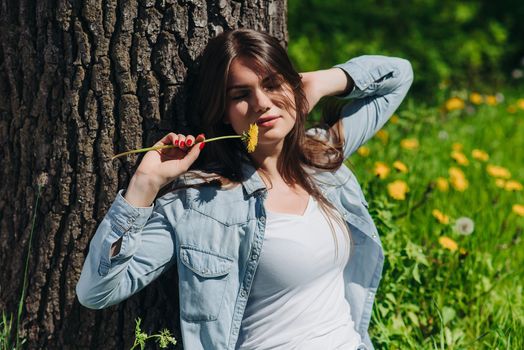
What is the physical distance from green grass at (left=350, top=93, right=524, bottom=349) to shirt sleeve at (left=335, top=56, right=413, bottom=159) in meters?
0.30

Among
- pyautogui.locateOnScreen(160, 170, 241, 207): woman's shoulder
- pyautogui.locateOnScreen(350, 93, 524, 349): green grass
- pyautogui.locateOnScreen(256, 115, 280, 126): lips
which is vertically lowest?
pyautogui.locateOnScreen(350, 93, 524, 349): green grass

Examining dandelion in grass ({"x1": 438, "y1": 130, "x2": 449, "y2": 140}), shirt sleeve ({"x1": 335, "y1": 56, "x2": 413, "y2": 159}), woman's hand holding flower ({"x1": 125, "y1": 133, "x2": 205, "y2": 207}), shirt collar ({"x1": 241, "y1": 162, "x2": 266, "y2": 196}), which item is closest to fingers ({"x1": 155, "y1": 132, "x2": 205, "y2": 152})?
woman's hand holding flower ({"x1": 125, "y1": 133, "x2": 205, "y2": 207})

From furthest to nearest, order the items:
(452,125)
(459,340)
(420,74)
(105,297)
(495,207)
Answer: (420,74) → (452,125) → (495,207) → (459,340) → (105,297)

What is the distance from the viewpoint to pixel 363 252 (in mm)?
2393

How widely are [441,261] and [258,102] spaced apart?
3.69 feet

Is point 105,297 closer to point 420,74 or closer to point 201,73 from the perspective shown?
point 201,73

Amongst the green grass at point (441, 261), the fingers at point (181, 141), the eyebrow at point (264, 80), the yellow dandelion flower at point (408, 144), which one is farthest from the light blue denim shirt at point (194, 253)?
the yellow dandelion flower at point (408, 144)

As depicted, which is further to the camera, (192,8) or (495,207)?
(495,207)

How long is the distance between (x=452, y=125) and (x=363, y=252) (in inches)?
92.2

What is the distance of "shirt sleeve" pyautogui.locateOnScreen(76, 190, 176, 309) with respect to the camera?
6.18 feet

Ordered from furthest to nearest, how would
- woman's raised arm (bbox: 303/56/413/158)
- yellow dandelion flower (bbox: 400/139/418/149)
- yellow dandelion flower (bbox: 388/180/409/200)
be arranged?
yellow dandelion flower (bbox: 400/139/418/149) < yellow dandelion flower (bbox: 388/180/409/200) < woman's raised arm (bbox: 303/56/413/158)

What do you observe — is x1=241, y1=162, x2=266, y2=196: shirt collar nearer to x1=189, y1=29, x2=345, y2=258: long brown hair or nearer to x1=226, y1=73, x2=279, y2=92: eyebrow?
x1=189, y1=29, x2=345, y2=258: long brown hair

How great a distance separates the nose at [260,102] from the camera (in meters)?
2.04

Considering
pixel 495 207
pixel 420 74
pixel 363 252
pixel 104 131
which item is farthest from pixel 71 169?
pixel 420 74
